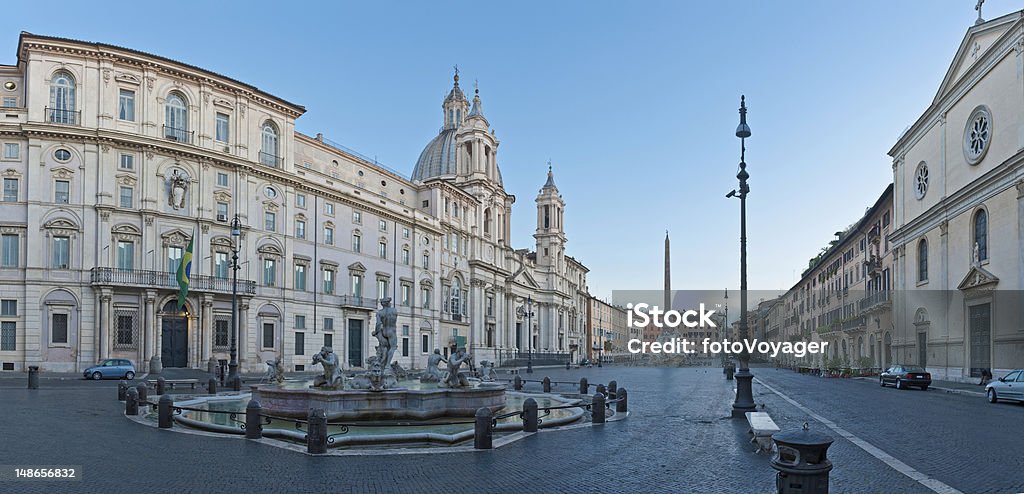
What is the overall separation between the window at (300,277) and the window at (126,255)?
11652mm

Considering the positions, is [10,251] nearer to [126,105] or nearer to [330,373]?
[126,105]

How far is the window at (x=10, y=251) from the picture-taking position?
40.3m

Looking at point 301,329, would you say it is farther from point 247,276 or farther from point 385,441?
point 385,441

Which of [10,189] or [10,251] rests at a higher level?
[10,189]

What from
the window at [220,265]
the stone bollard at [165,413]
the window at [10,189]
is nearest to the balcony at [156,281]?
the window at [220,265]

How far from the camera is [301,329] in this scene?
52.7 metres

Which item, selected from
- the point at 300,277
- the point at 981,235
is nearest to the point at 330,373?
the point at 981,235

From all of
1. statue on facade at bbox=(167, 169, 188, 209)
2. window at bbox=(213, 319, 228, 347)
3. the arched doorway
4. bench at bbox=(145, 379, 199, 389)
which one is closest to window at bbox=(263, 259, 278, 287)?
window at bbox=(213, 319, 228, 347)

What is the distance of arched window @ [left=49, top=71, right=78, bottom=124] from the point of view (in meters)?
41.6

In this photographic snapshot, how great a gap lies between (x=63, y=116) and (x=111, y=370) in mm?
14358

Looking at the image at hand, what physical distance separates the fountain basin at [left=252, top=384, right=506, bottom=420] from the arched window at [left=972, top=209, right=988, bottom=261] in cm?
2894

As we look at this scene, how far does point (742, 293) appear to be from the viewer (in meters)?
19.6

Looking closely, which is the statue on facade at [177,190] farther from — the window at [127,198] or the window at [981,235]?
the window at [981,235]

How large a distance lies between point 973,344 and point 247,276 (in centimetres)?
3988
